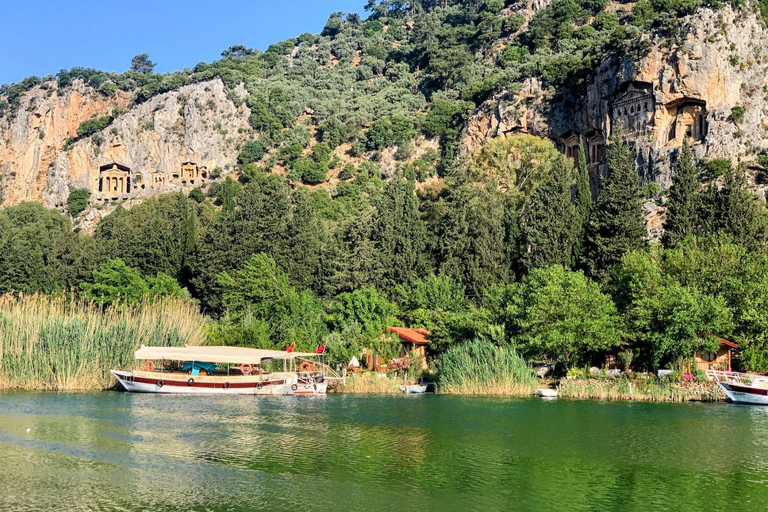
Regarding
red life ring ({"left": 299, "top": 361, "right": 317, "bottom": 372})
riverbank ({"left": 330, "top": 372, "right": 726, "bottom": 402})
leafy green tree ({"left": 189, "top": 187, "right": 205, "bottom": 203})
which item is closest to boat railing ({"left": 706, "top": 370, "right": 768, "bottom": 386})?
riverbank ({"left": 330, "top": 372, "right": 726, "bottom": 402})

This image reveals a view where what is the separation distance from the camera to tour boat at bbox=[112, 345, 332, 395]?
48.3 m

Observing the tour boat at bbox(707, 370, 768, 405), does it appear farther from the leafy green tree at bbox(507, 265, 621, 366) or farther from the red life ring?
the red life ring

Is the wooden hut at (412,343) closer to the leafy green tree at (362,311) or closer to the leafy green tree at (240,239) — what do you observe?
the leafy green tree at (362,311)

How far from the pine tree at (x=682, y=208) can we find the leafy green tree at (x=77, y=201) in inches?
3769

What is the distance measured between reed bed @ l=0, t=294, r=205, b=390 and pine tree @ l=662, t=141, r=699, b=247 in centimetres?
3798

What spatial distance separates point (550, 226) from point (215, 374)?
98.6ft

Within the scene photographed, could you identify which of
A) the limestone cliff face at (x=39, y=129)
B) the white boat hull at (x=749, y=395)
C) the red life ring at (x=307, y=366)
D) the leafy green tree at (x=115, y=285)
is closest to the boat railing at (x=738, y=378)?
the white boat hull at (x=749, y=395)

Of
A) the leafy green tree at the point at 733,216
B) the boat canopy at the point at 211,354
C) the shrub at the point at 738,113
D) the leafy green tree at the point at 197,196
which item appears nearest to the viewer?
the boat canopy at the point at 211,354

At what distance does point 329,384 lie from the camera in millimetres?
53188

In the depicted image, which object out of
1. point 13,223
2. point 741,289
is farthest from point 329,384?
point 13,223

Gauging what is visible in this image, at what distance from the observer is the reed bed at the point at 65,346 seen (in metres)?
46.8

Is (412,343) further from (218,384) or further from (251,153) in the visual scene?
(251,153)

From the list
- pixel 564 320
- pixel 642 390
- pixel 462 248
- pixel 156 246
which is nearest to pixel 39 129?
pixel 156 246

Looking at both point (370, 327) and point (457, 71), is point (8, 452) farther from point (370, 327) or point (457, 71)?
point (457, 71)
